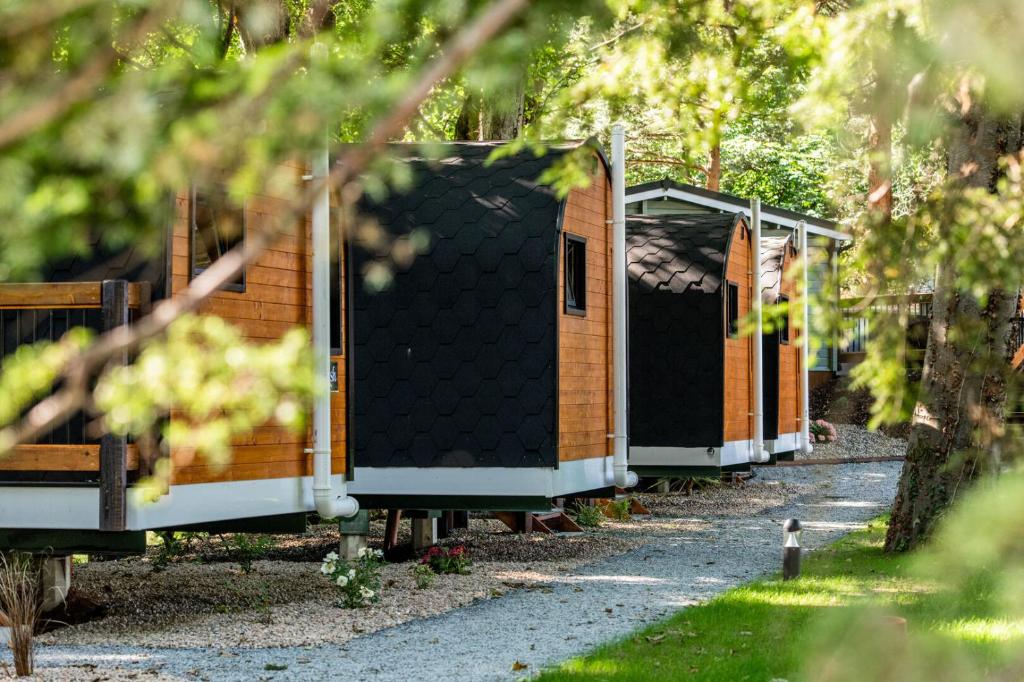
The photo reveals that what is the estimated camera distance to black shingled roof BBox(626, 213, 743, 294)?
543 inches

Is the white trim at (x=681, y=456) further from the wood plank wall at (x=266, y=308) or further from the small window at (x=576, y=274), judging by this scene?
the wood plank wall at (x=266, y=308)

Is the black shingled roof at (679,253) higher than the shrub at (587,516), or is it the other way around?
the black shingled roof at (679,253)

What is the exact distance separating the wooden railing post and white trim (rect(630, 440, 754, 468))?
768cm

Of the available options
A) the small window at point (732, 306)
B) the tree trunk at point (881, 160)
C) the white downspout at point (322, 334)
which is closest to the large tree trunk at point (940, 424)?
the small window at point (732, 306)

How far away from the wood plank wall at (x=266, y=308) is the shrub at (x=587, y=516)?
643 centimetres

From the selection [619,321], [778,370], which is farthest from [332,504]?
[778,370]

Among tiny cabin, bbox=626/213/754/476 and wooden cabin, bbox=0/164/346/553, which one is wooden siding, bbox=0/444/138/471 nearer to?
wooden cabin, bbox=0/164/346/553

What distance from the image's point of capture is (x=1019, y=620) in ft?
4.66

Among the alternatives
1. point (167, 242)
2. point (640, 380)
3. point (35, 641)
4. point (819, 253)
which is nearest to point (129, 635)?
point (35, 641)

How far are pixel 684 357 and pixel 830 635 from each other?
40.8 ft

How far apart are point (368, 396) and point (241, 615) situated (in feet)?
7.06

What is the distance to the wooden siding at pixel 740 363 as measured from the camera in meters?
13.9

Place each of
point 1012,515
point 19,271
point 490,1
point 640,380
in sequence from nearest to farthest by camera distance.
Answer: point 1012,515 → point 19,271 → point 490,1 → point 640,380

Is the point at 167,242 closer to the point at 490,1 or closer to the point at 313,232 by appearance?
the point at 313,232
